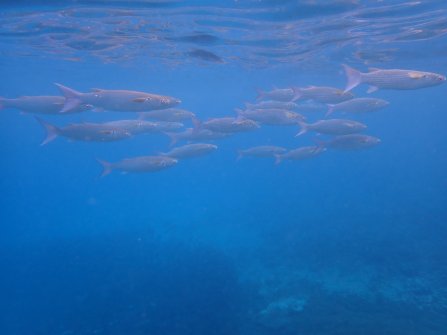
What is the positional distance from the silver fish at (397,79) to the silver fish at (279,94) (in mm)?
3296

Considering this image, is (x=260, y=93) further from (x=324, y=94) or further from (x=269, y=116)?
(x=324, y=94)

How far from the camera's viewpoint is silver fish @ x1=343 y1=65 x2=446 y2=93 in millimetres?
8500

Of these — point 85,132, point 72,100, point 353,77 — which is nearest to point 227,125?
point 353,77

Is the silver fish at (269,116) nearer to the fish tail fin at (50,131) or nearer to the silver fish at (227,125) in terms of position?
the silver fish at (227,125)

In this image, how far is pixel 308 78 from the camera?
114ft

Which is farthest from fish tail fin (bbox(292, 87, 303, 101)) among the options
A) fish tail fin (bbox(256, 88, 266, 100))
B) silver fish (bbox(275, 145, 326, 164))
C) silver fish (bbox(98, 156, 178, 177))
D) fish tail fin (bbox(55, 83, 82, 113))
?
fish tail fin (bbox(55, 83, 82, 113))

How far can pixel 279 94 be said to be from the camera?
12.7 metres

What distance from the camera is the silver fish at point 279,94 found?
12.5m

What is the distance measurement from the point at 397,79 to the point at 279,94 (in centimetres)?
460

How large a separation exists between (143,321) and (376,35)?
1688 cm

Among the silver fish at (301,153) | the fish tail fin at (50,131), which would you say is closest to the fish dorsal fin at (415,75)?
the silver fish at (301,153)

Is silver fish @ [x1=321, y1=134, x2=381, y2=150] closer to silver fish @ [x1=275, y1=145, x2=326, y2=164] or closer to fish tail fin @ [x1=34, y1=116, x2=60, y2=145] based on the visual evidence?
silver fish @ [x1=275, y1=145, x2=326, y2=164]

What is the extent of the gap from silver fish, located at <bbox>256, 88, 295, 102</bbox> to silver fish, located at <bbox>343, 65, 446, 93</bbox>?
3.30m

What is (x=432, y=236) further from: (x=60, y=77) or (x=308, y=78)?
(x=60, y=77)
